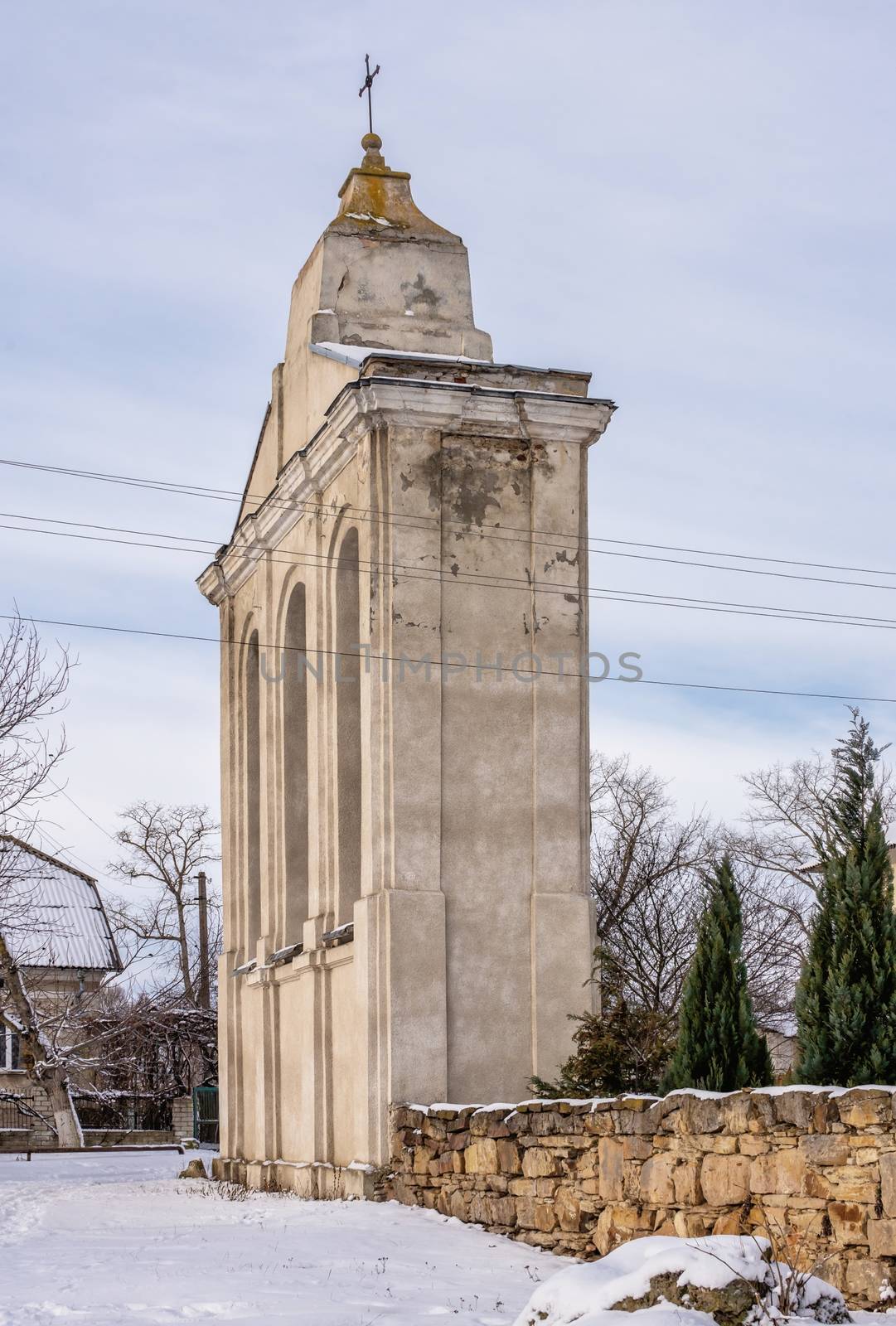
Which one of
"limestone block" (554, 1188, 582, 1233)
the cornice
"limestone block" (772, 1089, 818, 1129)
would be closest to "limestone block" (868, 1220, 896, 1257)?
"limestone block" (772, 1089, 818, 1129)

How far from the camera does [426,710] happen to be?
18.1 meters

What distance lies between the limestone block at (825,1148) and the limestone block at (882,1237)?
0.42m

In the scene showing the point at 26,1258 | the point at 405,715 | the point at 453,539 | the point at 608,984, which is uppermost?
the point at 453,539

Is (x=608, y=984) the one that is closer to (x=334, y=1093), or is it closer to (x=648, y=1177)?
(x=334, y=1093)

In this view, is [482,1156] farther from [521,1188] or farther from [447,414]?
[447,414]

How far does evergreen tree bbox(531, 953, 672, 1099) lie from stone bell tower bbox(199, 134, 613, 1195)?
1.67 m

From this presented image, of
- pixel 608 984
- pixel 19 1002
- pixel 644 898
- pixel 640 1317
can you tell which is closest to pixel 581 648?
pixel 608 984

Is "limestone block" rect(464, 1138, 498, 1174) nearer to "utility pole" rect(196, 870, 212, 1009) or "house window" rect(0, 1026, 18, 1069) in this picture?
"utility pole" rect(196, 870, 212, 1009)

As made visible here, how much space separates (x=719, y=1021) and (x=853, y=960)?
183 cm

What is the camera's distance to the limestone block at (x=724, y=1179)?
1128cm

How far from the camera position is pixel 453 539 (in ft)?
60.9

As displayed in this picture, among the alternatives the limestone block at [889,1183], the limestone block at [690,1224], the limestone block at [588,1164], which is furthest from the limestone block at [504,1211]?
the limestone block at [889,1183]

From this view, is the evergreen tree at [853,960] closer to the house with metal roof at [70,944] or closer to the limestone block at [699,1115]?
the limestone block at [699,1115]

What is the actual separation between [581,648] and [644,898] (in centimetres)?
2174
